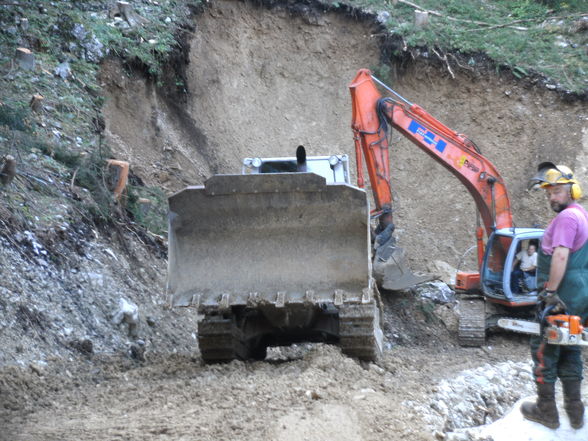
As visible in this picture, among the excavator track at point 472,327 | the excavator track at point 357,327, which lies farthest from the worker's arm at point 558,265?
the excavator track at point 472,327

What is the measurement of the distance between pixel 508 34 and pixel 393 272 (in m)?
8.86

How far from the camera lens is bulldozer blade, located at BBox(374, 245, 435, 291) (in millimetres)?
11312

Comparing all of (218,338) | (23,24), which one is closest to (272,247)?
(218,338)

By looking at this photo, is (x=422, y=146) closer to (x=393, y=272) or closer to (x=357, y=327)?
(x=393, y=272)

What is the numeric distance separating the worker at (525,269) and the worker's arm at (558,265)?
4.89m

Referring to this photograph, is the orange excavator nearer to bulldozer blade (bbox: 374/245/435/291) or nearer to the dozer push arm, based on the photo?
the dozer push arm

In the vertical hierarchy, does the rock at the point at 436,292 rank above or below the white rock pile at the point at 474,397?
above

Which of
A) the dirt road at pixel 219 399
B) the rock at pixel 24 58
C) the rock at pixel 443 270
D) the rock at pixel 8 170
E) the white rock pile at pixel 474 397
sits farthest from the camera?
the rock at pixel 443 270

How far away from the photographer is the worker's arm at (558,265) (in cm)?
556

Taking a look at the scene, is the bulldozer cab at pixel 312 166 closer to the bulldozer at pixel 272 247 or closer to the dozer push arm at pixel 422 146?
the dozer push arm at pixel 422 146

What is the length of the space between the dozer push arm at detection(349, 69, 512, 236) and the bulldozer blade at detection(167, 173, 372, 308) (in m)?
4.13

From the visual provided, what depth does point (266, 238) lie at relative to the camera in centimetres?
714

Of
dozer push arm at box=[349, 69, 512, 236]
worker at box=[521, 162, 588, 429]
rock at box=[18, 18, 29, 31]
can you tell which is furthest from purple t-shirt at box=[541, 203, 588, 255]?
rock at box=[18, 18, 29, 31]

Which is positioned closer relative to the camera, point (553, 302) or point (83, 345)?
point (553, 302)
